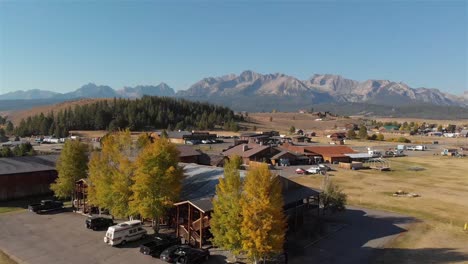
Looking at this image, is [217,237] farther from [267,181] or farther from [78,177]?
[78,177]

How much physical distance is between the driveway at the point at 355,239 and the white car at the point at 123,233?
15.2m

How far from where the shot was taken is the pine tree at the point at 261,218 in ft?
92.1

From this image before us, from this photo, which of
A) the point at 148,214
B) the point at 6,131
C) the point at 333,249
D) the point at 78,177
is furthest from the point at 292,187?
the point at 6,131

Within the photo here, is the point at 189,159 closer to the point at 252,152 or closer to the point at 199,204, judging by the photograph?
the point at 252,152

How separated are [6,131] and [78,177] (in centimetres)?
16006

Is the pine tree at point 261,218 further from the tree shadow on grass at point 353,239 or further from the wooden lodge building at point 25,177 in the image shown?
the wooden lodge building at point 25,177

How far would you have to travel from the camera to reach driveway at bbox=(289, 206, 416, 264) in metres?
34.0

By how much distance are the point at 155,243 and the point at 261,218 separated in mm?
11199

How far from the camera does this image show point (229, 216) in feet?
97.7

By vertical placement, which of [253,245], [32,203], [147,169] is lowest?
[32,203]

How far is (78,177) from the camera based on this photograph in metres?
48.2

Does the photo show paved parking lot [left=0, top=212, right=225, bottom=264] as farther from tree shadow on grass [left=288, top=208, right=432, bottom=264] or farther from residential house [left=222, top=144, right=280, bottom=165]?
residential house [left=222, top=144, right=280, bottom=165]

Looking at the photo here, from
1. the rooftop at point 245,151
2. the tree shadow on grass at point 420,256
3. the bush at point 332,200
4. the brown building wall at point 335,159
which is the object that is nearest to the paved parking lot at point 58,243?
the tree shadow on grass at point 420,256

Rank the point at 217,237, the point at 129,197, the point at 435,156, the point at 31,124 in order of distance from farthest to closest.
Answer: the point at 31,124
the point at 435,156
the point at 129,197
the point at 217,237
